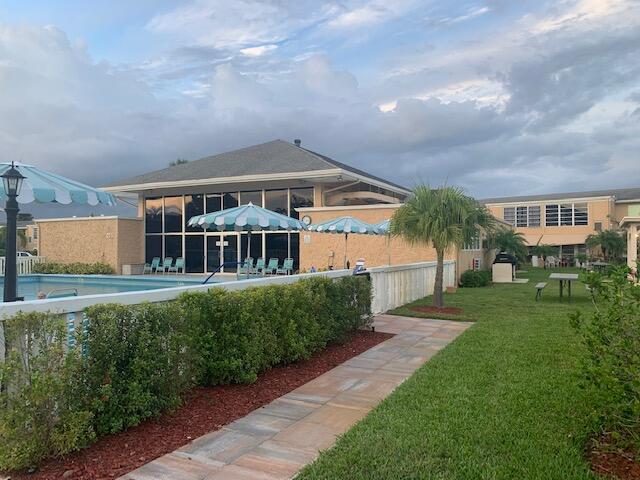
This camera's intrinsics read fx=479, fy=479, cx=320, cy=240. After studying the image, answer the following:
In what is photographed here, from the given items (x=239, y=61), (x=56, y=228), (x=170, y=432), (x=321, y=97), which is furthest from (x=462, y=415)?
(x=56, y=228)

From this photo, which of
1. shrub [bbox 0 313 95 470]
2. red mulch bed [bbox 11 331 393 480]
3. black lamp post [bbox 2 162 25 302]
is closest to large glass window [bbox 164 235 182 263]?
black lamp post [bbox 2 162 25 302]

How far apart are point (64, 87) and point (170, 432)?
569 inches

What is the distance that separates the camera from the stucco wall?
40.2 metres

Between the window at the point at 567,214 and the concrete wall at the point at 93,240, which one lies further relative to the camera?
the window at the point at 567,214

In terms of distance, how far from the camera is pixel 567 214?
42.5m

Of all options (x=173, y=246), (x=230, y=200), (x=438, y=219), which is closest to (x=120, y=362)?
(x=438, y=219)

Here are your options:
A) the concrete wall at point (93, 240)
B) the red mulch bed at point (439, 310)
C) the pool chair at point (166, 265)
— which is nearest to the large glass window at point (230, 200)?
the pool chair at point (166, 265)

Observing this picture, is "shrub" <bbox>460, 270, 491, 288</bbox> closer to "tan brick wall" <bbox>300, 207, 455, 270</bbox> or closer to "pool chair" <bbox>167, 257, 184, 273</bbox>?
"tan brick wall" <bbox>300, 207, 455, 270</bbox>

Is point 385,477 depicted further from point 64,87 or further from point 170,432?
point 64,87

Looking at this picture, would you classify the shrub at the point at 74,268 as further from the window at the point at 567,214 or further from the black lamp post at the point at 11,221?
the window at the point at 567,214

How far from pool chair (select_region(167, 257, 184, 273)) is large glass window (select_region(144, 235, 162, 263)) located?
145 cm

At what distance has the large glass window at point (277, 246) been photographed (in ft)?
73.6

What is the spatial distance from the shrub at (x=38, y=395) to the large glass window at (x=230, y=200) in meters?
20.7

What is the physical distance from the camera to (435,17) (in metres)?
11.5
